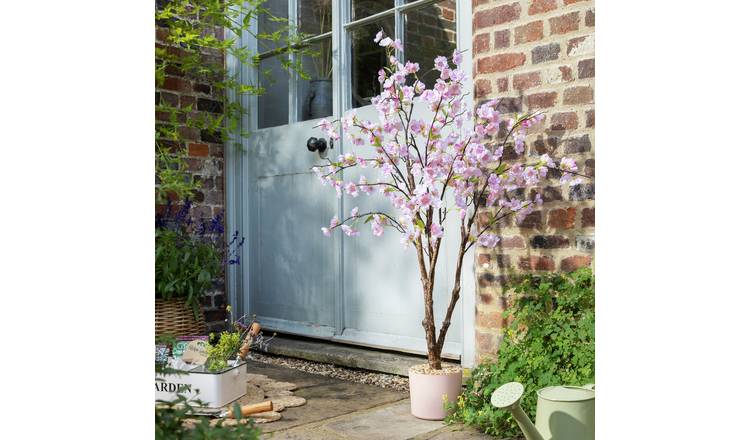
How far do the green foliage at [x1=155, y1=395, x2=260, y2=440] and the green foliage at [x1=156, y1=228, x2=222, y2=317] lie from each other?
2.44 metres

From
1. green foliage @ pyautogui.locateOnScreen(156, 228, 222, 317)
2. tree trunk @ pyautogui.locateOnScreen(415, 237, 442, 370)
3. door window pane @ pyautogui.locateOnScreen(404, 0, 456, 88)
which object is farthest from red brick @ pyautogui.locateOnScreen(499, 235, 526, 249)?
green foliage @ pyautogui.locateOnScreen(156, 228, 222, 317)

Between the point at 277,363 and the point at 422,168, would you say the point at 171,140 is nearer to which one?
the point at 277,363

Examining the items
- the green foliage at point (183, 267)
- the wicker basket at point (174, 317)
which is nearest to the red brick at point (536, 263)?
the green foliage at point (183, 267)

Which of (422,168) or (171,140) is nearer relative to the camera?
(422,168)

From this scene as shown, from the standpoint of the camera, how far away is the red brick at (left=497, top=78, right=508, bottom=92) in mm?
2570

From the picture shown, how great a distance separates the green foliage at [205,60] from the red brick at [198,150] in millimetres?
47

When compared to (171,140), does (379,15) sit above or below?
above

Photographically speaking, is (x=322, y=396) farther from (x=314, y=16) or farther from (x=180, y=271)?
(x=314, y=16)

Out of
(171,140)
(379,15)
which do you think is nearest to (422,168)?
(379,15)

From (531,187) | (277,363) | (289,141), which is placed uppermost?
(289,141)

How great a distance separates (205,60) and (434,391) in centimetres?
245
